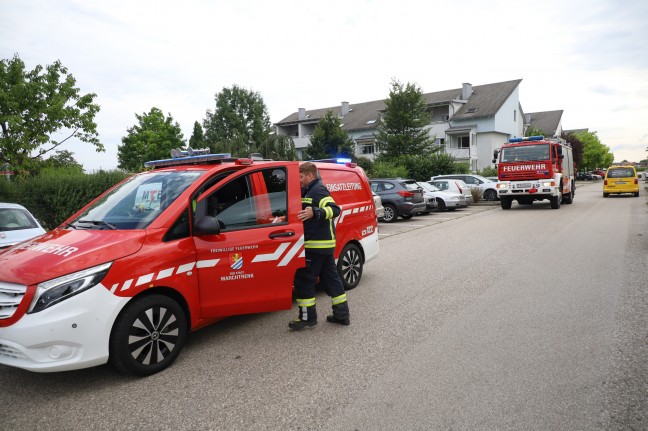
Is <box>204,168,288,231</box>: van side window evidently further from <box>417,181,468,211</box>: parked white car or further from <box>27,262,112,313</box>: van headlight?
<box>417,181,468,211</box>: parked white car

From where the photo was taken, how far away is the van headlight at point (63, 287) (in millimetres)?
3365

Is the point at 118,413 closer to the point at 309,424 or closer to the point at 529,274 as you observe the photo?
the point at 309,424

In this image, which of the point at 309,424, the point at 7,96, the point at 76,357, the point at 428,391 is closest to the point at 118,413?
the point at 76,357

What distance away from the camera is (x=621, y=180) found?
26.2m

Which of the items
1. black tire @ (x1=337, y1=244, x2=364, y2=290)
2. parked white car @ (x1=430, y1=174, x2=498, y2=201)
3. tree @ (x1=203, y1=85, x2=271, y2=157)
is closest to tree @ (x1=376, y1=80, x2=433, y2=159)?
parked white car @ (x1=430, y1=174, x2=498, y2=201)

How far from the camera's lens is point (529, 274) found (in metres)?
7.21

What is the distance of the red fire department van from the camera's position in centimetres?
340

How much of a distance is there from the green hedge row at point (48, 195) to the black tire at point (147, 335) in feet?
34.6

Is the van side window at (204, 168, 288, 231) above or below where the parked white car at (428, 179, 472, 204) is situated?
above

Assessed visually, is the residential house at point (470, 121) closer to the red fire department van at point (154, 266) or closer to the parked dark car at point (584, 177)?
the parked dark car at point (584, 177)

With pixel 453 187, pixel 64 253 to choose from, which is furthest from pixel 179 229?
pixel 453 187

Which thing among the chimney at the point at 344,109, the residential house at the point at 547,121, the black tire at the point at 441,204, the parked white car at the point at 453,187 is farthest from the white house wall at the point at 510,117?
the black tire at the point at 441,204

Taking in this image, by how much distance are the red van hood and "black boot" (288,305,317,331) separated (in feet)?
6.07

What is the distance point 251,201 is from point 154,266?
1190 mm
